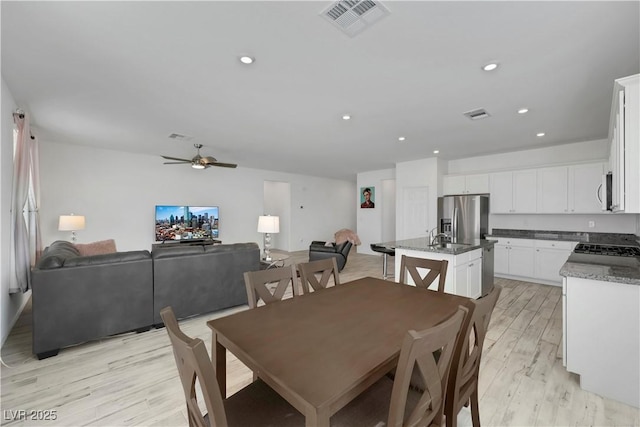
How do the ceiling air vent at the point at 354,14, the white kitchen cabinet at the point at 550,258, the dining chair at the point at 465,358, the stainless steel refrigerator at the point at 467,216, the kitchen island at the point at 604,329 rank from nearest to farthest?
1. the dining chair at the point at 465,358
2. the ceiling air vent at the point at 354,14
3. the kitchen island at the point at 604,329
4. the white kitchen cabinet at the point at 550,258
5. the stainless steel refrigerator at the point at 467,216

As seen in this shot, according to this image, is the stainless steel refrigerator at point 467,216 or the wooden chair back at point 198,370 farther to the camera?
the stainless steel refrigerator at point 467,216

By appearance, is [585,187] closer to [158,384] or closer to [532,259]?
[532,259]

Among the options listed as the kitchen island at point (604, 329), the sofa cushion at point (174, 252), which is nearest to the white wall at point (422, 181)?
the kitchen island at point (604, 329)

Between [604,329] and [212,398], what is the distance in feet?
8.86

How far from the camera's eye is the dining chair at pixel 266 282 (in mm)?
1735

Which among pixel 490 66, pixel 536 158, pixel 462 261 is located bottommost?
pixel 462 261

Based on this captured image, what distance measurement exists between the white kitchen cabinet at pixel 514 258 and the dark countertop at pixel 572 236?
0.23 m

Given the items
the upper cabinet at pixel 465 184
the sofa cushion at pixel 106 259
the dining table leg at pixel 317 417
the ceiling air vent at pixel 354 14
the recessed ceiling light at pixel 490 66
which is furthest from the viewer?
the upper cabinet at pixel 465 184

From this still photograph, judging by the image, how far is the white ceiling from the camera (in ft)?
5.72

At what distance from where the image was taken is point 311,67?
7.76 ft

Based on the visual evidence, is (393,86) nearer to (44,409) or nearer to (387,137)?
(387,137)

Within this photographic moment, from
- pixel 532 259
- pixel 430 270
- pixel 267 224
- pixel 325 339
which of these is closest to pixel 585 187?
pixel 532 259

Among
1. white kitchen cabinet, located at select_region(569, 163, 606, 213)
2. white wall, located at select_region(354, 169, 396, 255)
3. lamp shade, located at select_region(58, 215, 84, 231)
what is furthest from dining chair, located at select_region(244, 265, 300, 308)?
white wall, located at select_region(354, 169, 396, 255)

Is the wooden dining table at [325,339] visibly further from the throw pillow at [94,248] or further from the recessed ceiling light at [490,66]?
the throw pillow at [94,248]
